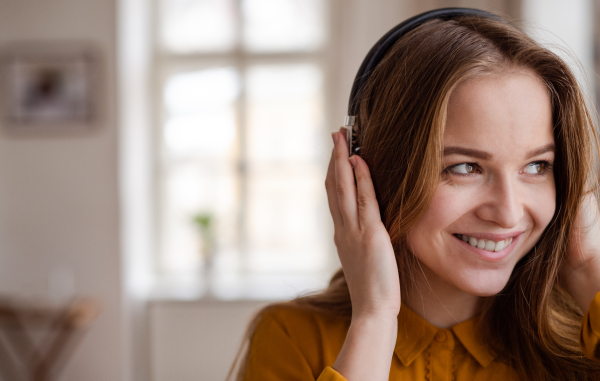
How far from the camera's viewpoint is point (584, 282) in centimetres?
90

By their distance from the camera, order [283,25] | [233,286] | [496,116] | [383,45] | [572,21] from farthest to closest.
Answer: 1. [283,25]
2. [233,286]
3. [572,21]
4. [383,45]
5. [496,116]

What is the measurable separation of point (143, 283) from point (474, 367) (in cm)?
329

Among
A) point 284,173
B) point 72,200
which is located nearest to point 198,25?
point 284,173

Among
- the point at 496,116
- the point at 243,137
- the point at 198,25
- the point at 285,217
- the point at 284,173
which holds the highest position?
the point at 198,25

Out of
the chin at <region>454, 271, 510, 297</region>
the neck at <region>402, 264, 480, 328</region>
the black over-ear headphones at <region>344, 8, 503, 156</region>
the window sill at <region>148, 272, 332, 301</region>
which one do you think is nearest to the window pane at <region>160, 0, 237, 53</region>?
the window sill at <region>148, 272, 332, 301</region>

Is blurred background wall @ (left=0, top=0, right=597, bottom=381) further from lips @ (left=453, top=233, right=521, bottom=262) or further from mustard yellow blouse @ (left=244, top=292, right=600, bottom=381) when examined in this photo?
lips @ (left=453, top=233, right=521, bottom=262)

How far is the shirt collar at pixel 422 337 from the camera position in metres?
0.91

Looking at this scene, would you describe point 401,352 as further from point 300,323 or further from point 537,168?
point 537,168

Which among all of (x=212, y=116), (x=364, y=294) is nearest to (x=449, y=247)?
(x=364, y=294)

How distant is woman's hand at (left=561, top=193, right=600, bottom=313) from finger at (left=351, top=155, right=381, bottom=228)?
376 mm

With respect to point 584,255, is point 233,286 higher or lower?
lower

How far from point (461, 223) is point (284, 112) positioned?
11.1 feet

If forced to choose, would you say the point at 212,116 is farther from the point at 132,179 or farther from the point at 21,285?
the point at 21,285

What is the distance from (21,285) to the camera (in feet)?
12.0
